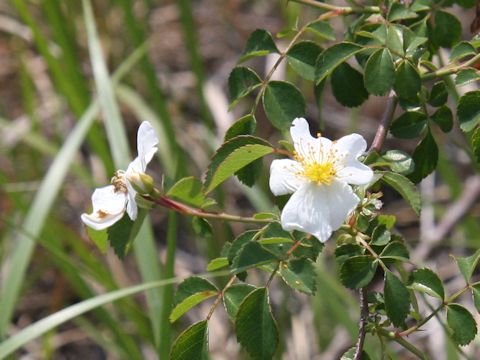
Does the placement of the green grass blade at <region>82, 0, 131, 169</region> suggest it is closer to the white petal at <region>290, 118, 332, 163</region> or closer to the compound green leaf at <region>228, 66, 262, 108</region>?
the compound green leaf at <region>228, 66, 262, 108</region>

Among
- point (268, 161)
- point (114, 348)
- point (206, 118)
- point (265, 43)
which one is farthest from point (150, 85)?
point (265, 43)

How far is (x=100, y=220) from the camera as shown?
85 cm

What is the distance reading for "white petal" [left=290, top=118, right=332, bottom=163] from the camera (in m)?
0.83

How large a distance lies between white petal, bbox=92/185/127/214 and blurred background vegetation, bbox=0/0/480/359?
0.41 m

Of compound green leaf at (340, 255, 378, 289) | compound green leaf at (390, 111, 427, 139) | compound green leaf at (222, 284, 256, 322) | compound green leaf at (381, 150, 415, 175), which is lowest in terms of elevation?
compound green leaf at (340, 255, 378, 289)

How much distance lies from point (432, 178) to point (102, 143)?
1.06 meters

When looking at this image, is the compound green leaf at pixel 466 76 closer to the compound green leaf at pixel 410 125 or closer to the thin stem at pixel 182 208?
the compound green leaf at pixel 410 125

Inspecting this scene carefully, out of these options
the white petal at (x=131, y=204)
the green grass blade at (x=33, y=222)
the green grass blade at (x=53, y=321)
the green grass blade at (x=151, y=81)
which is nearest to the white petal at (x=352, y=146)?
the white petal at (x=131, y=204)

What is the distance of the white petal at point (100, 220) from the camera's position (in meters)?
0.84

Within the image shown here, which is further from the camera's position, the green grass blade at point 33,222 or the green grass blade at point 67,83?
the green grass blade at point 67,83

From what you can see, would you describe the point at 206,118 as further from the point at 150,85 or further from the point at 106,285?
the point at 106,285

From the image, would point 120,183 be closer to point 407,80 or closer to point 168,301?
point 407,80

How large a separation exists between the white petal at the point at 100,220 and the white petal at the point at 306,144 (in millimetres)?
193

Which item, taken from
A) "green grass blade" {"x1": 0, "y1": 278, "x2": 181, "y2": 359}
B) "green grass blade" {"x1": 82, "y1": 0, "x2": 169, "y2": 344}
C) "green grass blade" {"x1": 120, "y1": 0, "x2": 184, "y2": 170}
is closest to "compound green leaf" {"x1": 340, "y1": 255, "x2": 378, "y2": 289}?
"green grass blade" {"x1": 0, "y1": 278, "x2": 181, "y2": 359}
